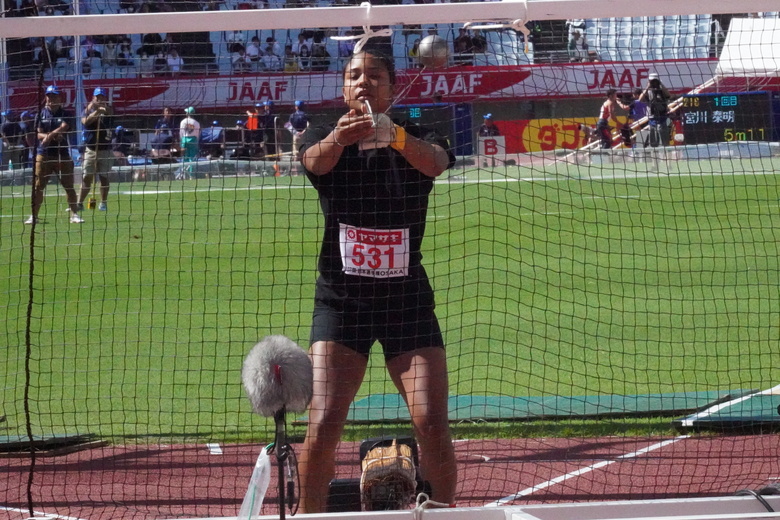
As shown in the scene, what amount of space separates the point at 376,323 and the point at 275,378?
3.63ft

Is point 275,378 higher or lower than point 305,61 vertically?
lower

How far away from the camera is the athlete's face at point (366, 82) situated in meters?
3.71

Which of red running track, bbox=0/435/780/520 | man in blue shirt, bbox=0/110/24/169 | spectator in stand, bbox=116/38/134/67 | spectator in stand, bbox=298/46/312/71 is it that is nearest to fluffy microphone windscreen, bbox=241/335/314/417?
red running track, bbox=0/435/780/520

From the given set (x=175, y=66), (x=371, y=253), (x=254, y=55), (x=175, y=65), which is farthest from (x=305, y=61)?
(x=371, y=253)

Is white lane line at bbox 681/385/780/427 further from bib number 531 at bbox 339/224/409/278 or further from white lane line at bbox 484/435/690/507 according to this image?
bib number 531 at bbox 339/224/409/278

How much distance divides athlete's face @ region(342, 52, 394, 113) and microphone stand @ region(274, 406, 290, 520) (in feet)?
4.74

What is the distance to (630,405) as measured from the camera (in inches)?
247

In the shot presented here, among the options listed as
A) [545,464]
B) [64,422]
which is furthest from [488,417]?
[64,422]

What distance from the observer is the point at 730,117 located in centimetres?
2006

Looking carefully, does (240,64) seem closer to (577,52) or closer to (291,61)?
(291,61)

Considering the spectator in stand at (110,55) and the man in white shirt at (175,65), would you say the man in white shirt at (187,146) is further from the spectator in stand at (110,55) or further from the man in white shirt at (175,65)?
the spectator in stand at (110,55)

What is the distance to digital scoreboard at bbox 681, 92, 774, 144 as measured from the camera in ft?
61.3

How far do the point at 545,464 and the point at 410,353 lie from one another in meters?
1.96

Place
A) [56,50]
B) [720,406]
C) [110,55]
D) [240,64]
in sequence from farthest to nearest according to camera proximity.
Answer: [110,55] < [240,64] < [56,50] < [720,406]
